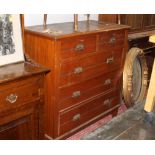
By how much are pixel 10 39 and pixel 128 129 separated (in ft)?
3.70

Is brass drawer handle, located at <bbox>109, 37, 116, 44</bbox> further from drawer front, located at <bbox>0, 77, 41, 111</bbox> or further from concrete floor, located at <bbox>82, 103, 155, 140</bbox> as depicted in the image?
drawer front, located at <bbox>0, 77, 41, 111</bbox>

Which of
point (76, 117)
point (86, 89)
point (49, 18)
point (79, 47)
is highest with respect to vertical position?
point (49, 18)

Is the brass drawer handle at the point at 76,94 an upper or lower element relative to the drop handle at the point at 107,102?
upper

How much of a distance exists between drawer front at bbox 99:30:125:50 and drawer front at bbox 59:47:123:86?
77 millimetres

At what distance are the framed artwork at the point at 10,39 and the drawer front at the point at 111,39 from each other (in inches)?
31.9

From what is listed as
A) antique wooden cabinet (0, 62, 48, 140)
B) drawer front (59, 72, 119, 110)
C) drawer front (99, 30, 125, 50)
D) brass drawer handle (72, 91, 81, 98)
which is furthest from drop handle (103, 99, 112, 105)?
antique wooden cabinet (0, 62, 48, 140)

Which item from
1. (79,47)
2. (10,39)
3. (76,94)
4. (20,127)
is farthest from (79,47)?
(20,127)

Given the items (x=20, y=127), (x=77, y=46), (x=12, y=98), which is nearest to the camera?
(x=12, y=98)

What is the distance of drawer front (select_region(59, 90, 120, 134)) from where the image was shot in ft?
7.85

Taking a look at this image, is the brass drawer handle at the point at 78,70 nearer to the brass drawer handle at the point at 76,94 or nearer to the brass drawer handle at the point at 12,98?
the brass drawer handle at the point at 76,94

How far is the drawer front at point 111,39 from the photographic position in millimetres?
2456

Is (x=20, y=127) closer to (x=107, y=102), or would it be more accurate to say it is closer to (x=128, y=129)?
(x=128, y=129)

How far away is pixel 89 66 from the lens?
7.95 ft

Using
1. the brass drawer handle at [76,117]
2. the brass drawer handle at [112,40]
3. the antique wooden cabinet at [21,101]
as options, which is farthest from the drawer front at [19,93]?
the brass drawer handle at [112,40]
